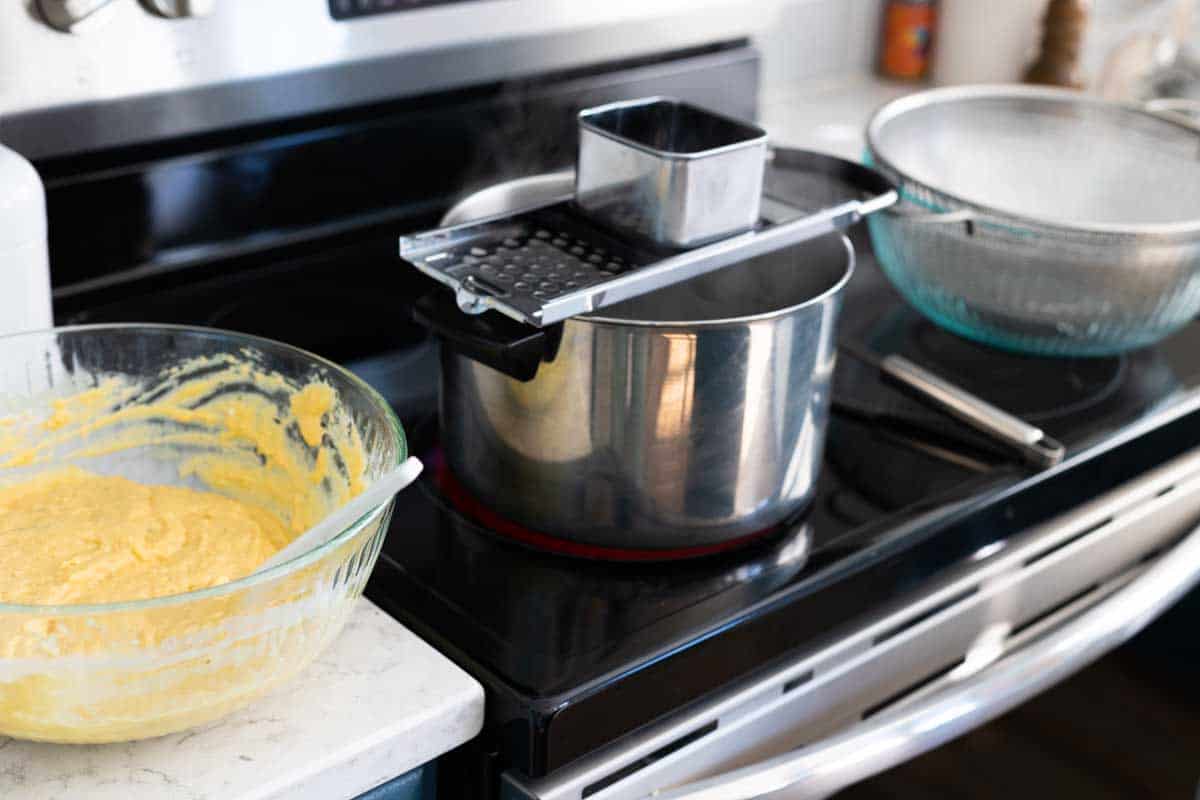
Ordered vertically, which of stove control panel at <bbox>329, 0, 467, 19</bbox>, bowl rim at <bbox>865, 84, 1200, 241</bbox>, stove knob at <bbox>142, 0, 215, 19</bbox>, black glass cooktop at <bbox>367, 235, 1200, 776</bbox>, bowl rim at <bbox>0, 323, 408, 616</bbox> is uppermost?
stove knob at <bbox>142, 0, 215, 19</bbox>

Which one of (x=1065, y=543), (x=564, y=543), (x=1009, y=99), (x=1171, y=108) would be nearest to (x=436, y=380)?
(x=564, y=543)

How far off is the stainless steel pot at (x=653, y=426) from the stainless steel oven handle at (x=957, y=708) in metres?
0.13

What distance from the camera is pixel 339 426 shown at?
757 mm

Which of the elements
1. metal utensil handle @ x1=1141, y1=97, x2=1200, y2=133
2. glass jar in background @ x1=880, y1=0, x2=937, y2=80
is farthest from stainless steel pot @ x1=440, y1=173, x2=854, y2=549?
glass jar in background @ x1=880, y1=0, x2=937, y2=80

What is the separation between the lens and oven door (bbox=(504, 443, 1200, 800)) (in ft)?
2.49

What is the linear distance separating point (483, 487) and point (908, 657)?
300 millimetres

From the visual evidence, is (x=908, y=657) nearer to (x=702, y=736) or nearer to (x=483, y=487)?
(x=702, y=736)

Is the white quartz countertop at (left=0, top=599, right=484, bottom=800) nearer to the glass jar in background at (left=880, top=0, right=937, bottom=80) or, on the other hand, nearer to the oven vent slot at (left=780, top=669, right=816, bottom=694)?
the oven vent slot at (left=780, top=669, right=816, bottom=694)

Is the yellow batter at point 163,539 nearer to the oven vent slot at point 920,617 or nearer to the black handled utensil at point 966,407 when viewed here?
the oven vent slot at point 920,617

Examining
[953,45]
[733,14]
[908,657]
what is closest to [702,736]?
[908,657]

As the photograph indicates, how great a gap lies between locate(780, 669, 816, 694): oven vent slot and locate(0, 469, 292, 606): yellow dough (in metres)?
0.30

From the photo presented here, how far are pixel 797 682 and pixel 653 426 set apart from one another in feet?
0.62

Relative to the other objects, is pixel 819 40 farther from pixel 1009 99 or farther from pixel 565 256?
pixel 565 256

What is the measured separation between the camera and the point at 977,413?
972 mm
